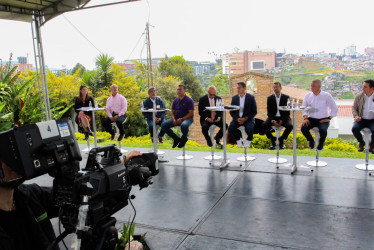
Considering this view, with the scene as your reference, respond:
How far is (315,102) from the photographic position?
18.8 ft

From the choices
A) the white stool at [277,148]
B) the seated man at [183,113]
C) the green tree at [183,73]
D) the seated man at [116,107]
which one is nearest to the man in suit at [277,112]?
the white stool at [277,148]

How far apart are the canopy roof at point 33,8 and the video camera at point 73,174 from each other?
6017 mm

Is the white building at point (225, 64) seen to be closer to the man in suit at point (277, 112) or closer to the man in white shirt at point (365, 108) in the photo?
the man in suit at point (277, 112)

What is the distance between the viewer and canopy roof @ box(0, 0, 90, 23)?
652 cm

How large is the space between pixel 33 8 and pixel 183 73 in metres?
18.1

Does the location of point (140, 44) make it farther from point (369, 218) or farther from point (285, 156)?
point (369, 218)

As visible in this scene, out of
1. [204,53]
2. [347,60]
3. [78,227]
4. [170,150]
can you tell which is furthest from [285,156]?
[204,53]

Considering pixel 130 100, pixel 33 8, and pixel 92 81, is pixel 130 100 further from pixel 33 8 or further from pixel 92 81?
pixel 33 8

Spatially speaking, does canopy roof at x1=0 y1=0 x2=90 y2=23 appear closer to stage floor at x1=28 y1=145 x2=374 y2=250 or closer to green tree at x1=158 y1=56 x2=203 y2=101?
stage floor at x1=28 y1=145 x2=374 y2=250

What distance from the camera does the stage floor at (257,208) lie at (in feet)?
10.5

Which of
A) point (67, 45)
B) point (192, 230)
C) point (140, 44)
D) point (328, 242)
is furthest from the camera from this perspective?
point (67, 45)

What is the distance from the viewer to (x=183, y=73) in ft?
80.9

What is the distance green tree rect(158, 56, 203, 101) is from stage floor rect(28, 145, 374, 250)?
19.1 metres

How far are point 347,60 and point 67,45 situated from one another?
711 inches
